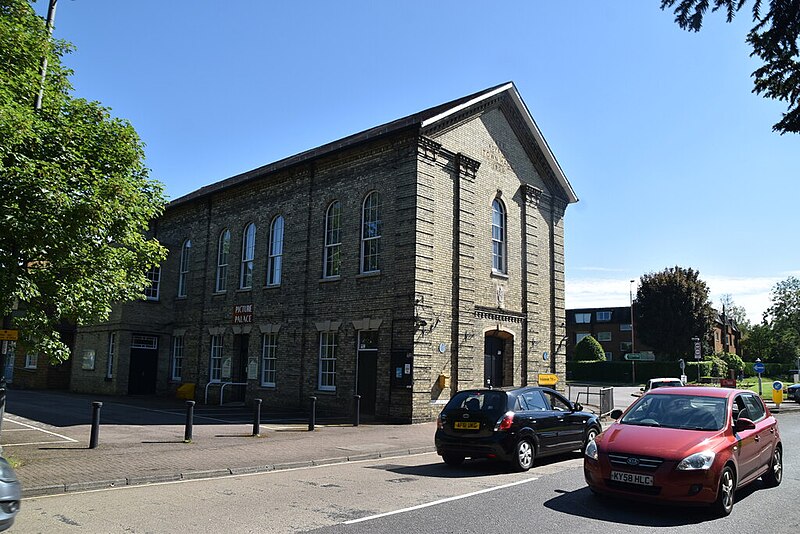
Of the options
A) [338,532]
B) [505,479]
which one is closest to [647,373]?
[505,479]

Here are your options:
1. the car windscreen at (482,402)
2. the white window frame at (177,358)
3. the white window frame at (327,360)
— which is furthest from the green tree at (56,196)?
the white window frame at (177,358)

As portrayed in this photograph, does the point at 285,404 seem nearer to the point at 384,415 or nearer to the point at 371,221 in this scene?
the point at 384,415

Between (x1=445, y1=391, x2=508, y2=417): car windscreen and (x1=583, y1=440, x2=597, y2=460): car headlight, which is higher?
(x1=445, y1=391, x2=508, y2=417): car windscreen

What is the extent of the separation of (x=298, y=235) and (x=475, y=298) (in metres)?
7.13

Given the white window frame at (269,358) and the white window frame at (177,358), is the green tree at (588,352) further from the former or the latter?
the white window frame at (269,358)

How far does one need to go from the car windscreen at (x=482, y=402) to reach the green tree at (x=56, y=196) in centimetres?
662

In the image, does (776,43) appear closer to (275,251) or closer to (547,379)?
(547,379)

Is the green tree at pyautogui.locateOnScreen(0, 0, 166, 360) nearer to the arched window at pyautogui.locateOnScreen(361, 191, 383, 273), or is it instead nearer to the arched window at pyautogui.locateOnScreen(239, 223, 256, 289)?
the arched window at pyautogui.locateOnScreen(361, 191, 383, 273)

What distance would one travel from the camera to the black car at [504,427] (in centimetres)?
1059

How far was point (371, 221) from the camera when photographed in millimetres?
20750

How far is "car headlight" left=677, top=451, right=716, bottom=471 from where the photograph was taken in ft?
23.7

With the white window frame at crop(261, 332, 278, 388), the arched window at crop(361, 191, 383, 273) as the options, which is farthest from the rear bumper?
the white window frame at crop(261, 332, 278, 388)

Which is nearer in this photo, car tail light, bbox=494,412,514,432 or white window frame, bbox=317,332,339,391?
car tail light, bbox=494,412,514,432

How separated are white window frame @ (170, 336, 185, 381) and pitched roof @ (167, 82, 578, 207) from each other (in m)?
6.68
